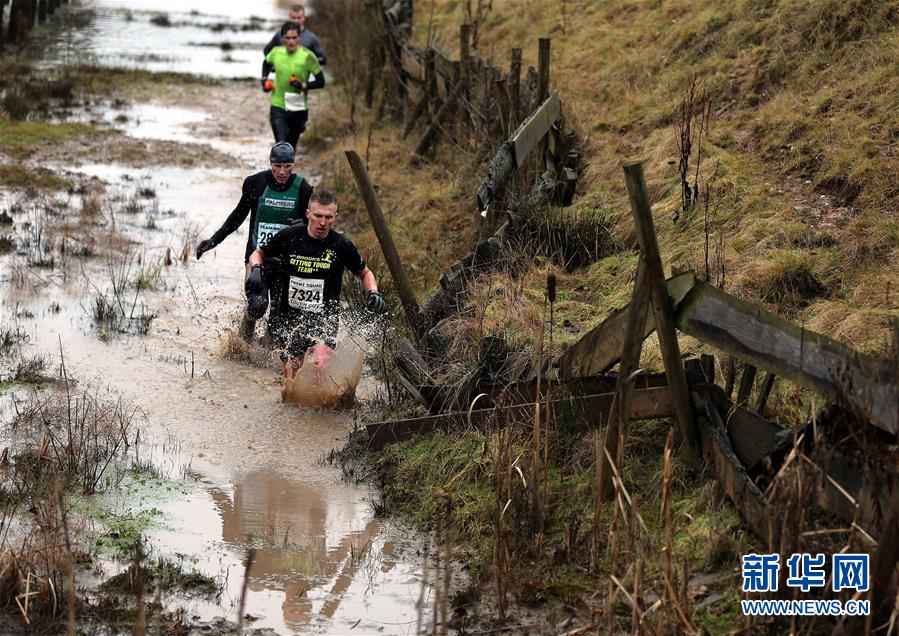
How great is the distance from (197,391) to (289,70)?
22.5 feet

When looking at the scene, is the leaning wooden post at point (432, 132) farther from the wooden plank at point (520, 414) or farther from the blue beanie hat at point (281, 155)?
the wooden plank at point (520, 414)

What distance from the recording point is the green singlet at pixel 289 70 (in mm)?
14391

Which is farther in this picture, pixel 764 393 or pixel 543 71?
pixel 543 71

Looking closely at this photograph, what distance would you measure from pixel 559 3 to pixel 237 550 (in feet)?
45.5

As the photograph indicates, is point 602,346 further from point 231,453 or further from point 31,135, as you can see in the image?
point 31,135

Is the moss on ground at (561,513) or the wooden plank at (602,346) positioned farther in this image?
the wooden plank at (602,346)

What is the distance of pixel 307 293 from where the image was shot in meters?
8.23

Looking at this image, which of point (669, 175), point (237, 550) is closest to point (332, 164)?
point (669, 175)

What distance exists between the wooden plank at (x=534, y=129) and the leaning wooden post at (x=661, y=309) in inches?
161

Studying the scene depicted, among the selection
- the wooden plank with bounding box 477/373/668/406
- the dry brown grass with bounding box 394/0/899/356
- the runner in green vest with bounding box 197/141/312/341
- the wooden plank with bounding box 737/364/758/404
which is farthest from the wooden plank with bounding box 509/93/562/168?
the wooden plank with bounding box 737/364/758/404

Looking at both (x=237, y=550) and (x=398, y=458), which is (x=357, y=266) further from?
(x=237, y=550)

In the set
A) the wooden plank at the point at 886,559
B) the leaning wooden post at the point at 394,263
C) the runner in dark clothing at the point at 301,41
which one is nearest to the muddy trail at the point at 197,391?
the leaning wooden post at the point at 394,263

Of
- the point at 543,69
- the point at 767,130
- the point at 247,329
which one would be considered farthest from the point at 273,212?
the point at 767,130

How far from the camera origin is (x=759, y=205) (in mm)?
9070
